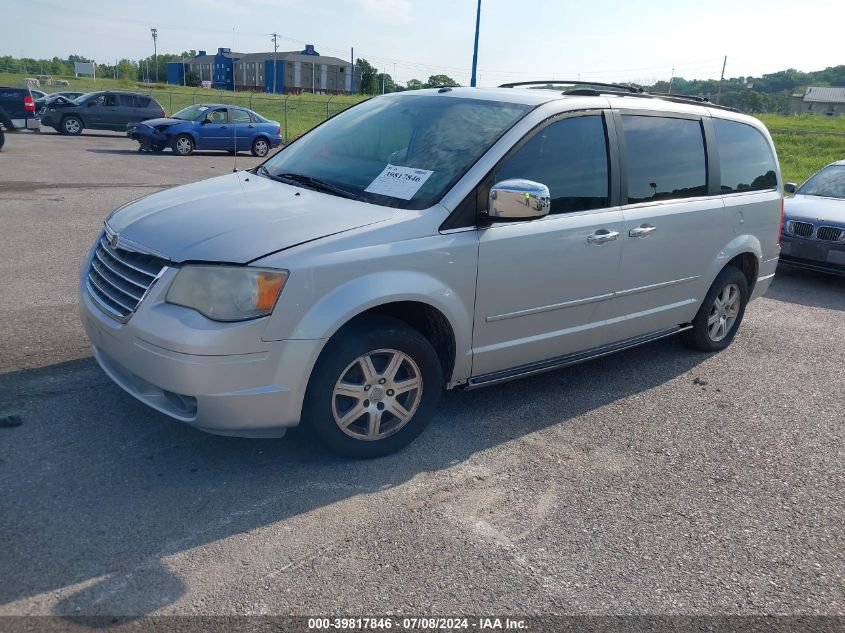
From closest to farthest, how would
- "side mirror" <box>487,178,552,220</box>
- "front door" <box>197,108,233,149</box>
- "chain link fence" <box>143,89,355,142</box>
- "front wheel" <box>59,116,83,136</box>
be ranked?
"side mirror" <box>487,178,552,220</box> → "front door" <box>197,108,233,149</box> → "front wheel" <box>59,116,83,136</box> → "chain link fence" <box>143,89,355,142</box>

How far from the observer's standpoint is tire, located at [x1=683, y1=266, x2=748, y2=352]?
19.4 feet

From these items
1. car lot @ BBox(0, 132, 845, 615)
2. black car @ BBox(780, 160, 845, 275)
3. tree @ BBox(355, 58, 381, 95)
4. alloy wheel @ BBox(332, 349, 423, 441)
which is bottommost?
car lot @ BBox(0, 132, 845, 615)

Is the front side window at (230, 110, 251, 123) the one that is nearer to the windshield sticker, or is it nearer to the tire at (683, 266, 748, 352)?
the tire at (683, 266, 748, 352)

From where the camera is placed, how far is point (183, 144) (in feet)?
72.9

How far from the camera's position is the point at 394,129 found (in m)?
4.70

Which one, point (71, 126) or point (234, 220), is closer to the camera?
point (234, 220)

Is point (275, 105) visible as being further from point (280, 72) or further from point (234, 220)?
point (280, 72)

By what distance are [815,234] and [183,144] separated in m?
18.0

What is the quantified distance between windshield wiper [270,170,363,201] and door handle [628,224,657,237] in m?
1.83

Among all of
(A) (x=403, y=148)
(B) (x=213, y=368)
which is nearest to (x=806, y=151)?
(A) (x=403, y=148)

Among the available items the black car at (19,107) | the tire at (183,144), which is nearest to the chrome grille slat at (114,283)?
the tire at (183,144)

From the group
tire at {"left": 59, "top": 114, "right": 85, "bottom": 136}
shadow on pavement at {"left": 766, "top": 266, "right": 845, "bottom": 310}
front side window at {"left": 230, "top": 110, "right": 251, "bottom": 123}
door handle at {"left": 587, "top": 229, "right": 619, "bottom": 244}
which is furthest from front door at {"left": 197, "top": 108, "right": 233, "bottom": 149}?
door handle at {"left": 587, "top": 229, "right": 619, "bottom": 244}

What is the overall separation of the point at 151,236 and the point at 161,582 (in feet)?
5.60

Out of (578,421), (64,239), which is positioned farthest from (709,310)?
(64,239)
